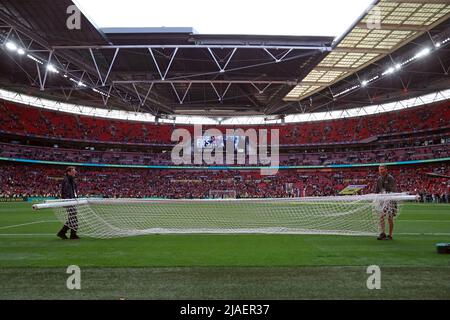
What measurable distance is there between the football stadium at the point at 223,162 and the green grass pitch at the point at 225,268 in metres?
0.05

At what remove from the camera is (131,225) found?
40.2 feet

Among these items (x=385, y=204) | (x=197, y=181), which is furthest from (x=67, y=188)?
(x=197, y=181)

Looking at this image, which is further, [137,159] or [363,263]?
[137,159]

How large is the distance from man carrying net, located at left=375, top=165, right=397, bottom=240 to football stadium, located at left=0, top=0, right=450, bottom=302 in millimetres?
51

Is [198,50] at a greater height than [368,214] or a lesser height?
greater

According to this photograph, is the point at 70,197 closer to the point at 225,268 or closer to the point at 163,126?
the point at 225,268

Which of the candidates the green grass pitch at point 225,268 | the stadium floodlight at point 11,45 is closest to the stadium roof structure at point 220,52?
the stadium floodlight at point 11,45

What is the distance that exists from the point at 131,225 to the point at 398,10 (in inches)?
616

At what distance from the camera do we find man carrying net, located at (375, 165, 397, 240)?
8.43 meters

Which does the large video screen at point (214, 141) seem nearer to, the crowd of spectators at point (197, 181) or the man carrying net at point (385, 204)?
the crowd of spectators at point (197, 181)

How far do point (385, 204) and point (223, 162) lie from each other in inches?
2122

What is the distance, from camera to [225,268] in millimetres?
5637
